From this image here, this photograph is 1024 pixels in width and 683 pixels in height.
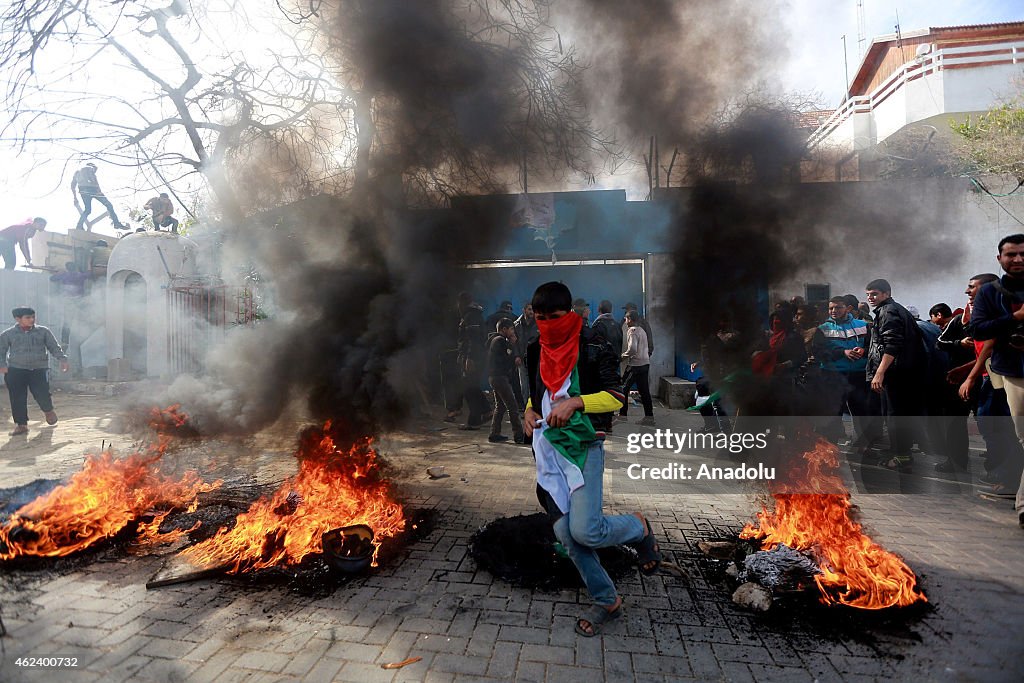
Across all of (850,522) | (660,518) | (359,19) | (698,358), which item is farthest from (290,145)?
(850,522)

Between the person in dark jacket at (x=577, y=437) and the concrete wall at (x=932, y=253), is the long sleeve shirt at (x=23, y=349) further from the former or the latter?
the concrete wall at (x=932, y=253)

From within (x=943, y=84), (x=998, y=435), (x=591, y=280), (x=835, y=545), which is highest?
(x=943, y=84)

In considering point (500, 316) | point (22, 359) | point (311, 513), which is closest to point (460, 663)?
point (311, 513)

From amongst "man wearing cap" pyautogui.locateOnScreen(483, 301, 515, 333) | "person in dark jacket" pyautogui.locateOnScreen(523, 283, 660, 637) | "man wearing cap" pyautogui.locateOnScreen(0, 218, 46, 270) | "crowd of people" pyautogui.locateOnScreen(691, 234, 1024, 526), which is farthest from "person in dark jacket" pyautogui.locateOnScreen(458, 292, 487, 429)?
"man wearing cap" pyautogui.locateOnScreen(0, 218, 46, 270)

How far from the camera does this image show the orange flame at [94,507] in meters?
3.68

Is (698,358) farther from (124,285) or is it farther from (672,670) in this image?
(124,285)

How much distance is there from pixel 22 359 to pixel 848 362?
12365 millimetres

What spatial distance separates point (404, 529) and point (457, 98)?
15.6 ft

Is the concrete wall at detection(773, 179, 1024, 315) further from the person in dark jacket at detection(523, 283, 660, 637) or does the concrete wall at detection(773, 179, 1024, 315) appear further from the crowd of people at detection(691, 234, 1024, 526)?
the person in dark jacket at detection(523, 283, 660, 637)

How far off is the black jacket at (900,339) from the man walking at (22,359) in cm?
1175

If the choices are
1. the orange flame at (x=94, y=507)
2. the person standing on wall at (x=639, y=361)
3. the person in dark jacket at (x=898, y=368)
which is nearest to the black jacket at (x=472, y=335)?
the person standing on wall at (x=639, y=361)

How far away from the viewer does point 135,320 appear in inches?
535

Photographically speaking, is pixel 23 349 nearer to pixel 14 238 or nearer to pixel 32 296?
pixel 32 296

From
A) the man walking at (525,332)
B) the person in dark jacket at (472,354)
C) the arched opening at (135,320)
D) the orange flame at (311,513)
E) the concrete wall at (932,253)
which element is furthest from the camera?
the arched opening at (135,320)
